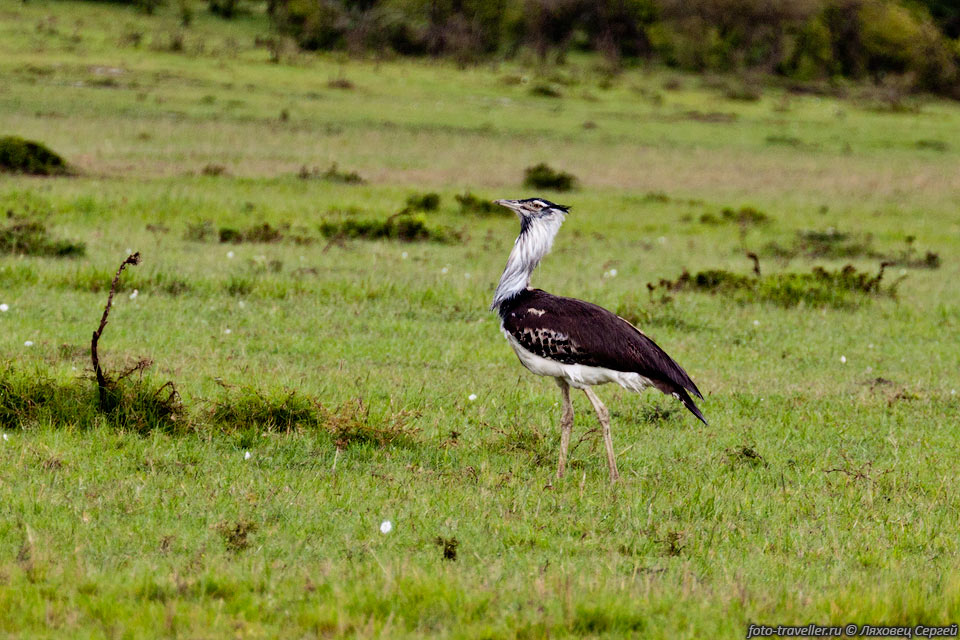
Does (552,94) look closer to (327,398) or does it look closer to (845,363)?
(845,363)

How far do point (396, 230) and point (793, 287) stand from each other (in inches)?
225

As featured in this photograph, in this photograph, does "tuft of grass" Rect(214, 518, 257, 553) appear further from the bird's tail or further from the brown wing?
the bird's tail

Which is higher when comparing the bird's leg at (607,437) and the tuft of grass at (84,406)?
the bird's leg at (607,437)

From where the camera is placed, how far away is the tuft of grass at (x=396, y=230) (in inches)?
640

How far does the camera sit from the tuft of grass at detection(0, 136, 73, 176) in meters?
19.0

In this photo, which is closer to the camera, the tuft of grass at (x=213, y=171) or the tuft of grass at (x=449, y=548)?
the tuft of grass at (x=449, y=548)

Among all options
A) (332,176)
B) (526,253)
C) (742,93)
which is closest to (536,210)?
(526,253)

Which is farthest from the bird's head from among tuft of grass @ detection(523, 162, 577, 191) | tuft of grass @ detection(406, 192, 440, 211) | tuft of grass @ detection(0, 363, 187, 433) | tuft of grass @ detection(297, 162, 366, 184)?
tuft of grass @ detection(523, 162, 577, 191)

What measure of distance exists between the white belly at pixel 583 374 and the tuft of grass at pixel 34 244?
7.98 metres

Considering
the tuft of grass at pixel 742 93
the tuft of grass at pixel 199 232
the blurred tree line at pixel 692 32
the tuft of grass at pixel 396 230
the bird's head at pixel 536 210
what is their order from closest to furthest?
1. the bird's head at pixel 536 210
2. the tuft of grass at pixel 199 232
3. the tuft of grass at pixel 396 230
4. the tuft of grass at pixel 742 93
5. the blurred tree line at pixel 692 32

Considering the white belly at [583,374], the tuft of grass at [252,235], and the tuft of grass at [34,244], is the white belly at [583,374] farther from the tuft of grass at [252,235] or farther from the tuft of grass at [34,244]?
the tuft of grass at [252,235]

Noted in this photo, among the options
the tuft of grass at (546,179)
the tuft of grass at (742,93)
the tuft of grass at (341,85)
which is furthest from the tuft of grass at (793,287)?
the tuft of grass at (742,93)

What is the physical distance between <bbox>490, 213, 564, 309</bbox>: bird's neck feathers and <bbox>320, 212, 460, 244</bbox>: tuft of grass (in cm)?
889

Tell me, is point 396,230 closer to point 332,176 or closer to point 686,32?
point 332,176
